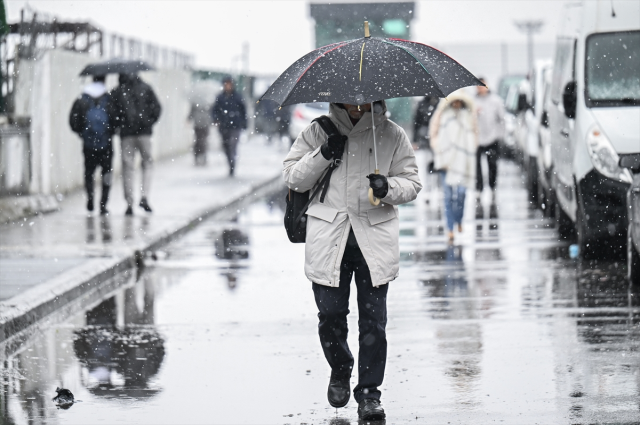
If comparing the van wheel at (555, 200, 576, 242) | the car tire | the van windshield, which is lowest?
the van wheel at (555, 200, 576, 242)

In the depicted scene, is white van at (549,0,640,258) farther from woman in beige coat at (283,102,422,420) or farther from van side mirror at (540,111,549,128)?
woman in beige coat at (283,102,422,420)

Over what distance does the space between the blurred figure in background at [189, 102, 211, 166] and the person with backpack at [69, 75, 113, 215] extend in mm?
9210

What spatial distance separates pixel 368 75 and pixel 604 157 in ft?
18.2

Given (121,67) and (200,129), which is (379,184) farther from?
(200,129)

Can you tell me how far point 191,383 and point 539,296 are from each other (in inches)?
141

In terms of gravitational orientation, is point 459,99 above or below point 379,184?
above

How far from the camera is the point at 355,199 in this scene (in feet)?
18.1

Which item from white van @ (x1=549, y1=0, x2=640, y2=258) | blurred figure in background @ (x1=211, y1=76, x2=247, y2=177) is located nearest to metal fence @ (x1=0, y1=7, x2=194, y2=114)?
blurred figure in background @ (x1=211, y1=76, x2=247, y2=177)

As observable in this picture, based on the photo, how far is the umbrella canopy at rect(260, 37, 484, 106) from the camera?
5164 mm

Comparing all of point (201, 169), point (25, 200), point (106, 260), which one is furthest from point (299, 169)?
point (201, 169)

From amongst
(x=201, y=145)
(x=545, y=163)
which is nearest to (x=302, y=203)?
(x=545, y=163)

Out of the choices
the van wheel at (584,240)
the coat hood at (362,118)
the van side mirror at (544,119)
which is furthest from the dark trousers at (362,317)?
the van side mirror at (544,119)

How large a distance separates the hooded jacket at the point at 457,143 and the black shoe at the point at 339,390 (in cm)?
642

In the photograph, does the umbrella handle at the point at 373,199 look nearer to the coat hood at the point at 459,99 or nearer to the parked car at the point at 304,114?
the coat hood at the point at 459,99
